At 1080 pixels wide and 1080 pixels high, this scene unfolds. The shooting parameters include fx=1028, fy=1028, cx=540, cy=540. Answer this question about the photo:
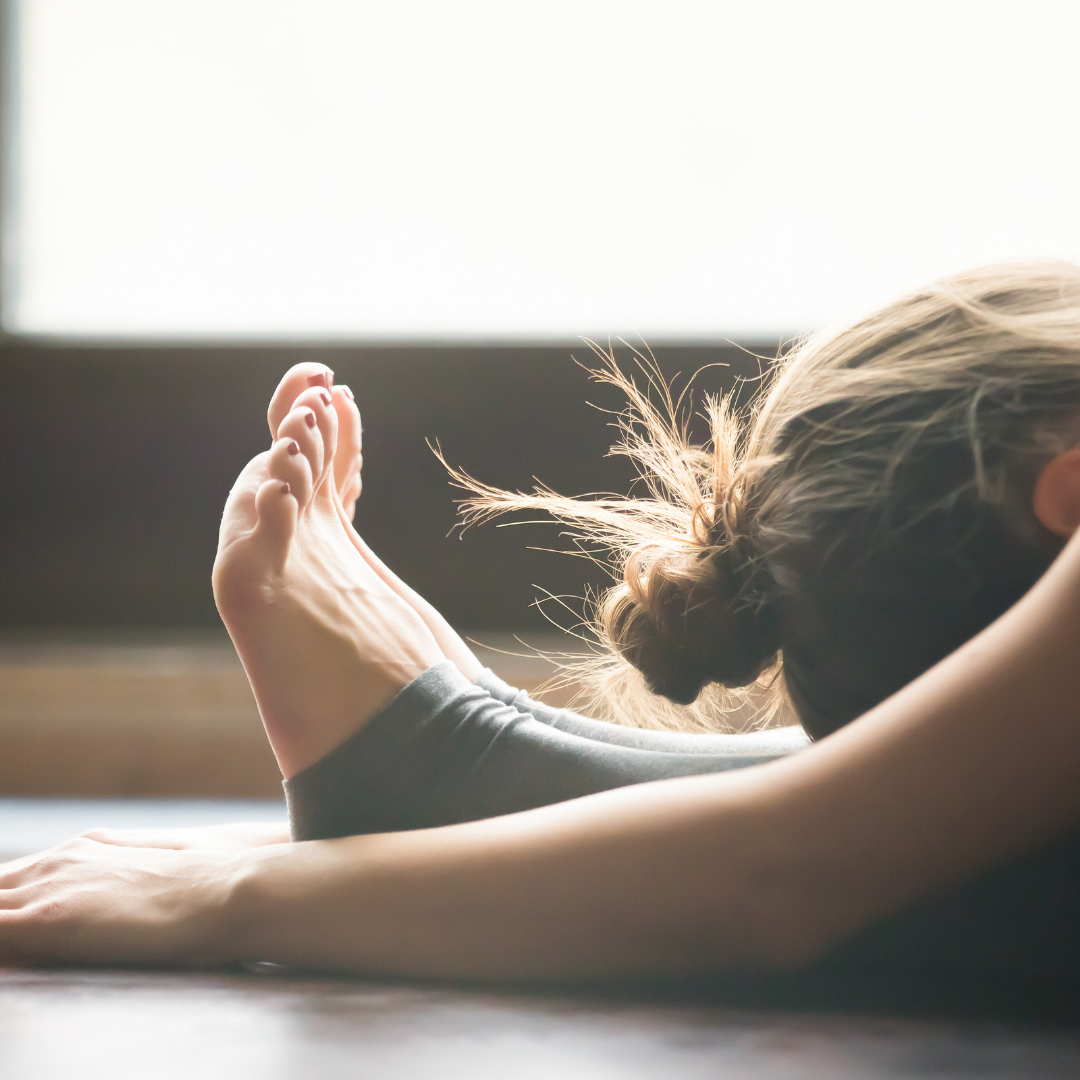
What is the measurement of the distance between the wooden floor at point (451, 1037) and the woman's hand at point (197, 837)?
152mm

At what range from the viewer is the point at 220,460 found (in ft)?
4.86

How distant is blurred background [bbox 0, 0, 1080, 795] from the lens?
1.40m

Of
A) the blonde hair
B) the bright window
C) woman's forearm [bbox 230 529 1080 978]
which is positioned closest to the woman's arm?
woman's forearm [bbox 230 529 1080 978]

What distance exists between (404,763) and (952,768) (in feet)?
0.94

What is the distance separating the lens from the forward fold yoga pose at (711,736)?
1.23ft

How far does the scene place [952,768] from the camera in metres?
0.37

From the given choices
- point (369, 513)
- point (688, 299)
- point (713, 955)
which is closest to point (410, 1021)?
point (713, 955)

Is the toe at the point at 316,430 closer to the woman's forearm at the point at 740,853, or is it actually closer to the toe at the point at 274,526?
the toe at the point at 274,526

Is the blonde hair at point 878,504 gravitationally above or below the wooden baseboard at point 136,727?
above

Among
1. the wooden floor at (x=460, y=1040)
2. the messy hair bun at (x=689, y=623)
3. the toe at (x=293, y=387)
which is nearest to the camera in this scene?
the wooden floor at (x=460, y=1040)

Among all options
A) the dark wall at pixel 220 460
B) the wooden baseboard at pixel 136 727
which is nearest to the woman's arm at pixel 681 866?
the wooden baseboard at pixel 136 727

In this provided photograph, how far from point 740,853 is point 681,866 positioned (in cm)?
2

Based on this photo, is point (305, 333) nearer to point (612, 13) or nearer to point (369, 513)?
point (369, 513)

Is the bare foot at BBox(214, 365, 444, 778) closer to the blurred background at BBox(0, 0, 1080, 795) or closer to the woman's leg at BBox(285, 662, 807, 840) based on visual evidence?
the woman's leg at BBox(285, 662, 807, 840)
